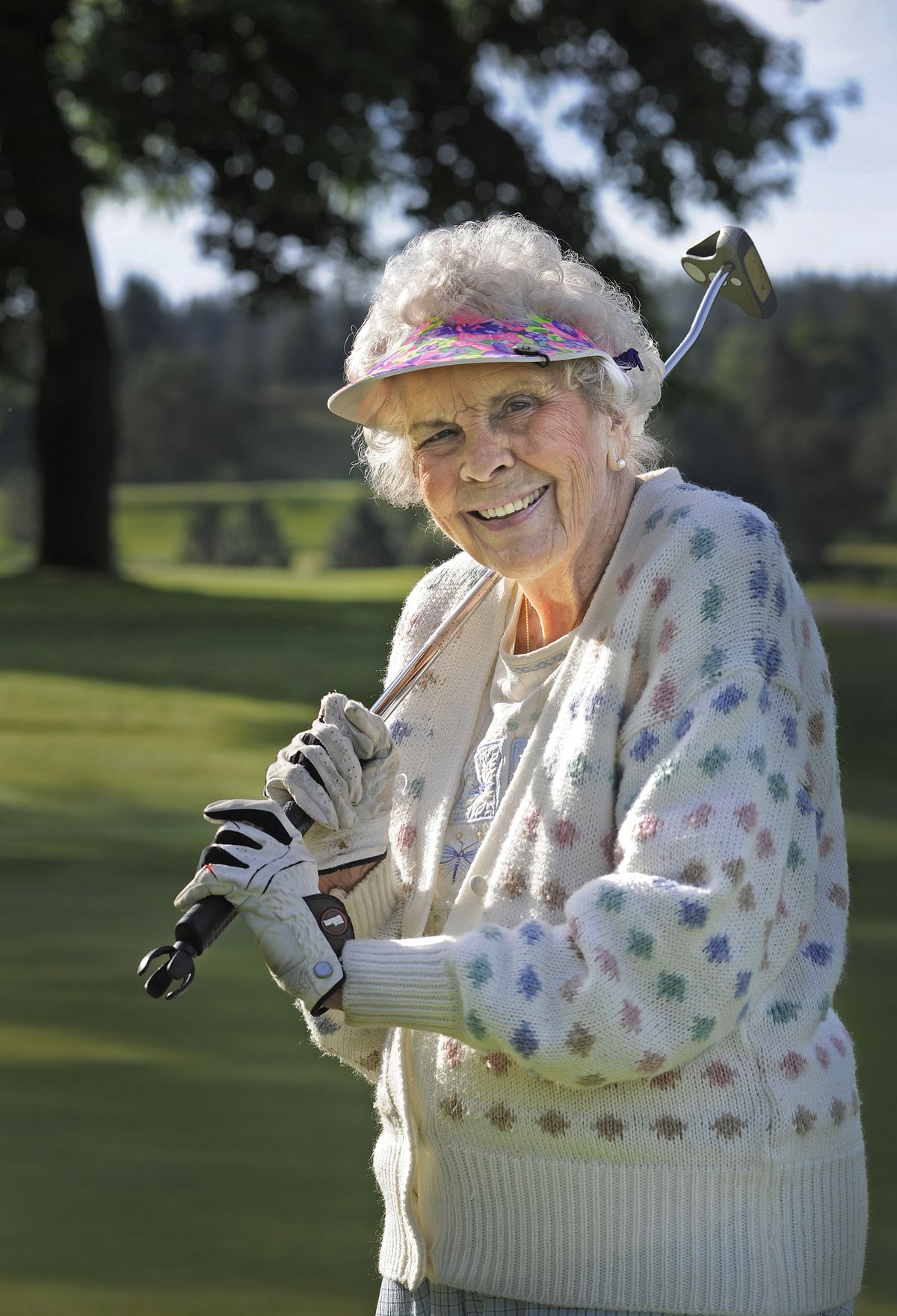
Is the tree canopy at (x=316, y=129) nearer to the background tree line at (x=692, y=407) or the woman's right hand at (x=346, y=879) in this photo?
the background tree line at (x=692, y=407)

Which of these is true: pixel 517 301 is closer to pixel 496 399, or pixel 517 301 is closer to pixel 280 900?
pixel 496 399

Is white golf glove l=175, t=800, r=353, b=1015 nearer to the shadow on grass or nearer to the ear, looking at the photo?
the ear

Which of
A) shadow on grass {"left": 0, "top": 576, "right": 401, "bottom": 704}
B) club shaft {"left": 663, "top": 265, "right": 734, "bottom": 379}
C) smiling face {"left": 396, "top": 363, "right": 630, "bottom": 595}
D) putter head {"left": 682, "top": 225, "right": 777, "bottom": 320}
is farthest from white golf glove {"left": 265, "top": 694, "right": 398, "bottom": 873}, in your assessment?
shadow on grass {"left": 0, "top": 576, "right": 401, "bottom": 704}

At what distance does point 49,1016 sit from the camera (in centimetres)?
515

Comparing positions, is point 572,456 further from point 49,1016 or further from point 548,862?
point 49,1016

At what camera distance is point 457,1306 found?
1.84m

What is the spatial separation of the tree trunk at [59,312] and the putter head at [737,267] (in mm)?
12324

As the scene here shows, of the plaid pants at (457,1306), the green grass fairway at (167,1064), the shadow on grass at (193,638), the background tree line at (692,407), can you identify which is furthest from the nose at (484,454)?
the background tree line at (692,407)

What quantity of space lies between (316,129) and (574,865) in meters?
12.7

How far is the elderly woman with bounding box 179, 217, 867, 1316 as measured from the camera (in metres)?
1.59

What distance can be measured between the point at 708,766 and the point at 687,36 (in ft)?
49.3

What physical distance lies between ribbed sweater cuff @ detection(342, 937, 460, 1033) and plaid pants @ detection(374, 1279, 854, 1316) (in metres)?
0.33

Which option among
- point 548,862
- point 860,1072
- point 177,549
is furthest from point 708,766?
point 177,549

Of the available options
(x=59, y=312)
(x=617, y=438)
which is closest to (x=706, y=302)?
(x=617, y=438)
